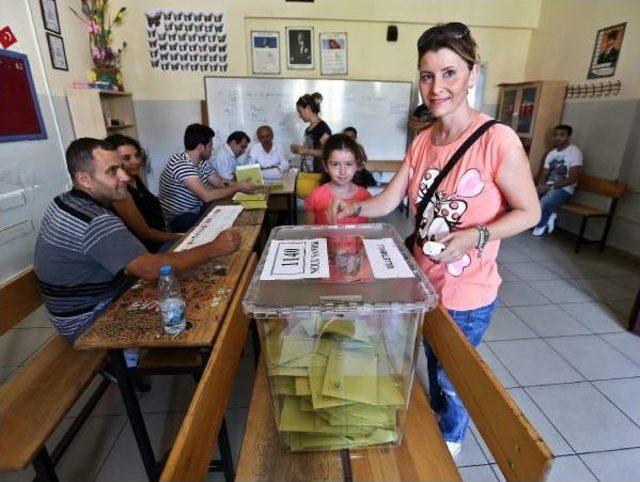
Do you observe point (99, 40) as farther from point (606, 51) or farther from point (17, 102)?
point (606, 51)

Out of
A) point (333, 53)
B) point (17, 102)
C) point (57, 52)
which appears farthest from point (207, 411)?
point (333, 53)

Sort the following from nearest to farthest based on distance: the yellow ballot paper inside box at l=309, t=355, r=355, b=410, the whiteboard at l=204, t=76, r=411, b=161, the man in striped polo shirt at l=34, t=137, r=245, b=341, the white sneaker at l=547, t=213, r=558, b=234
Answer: the yellow ballot paper inside box at l=309, t=355, r=355, b=410 < the man in striped polo shirt at l=34, t=137, r=245, b=341 < the white sneaker at l=547, t=213, r=558, b=234 < the whiteboard at l=204, t=76, r=411, b=161

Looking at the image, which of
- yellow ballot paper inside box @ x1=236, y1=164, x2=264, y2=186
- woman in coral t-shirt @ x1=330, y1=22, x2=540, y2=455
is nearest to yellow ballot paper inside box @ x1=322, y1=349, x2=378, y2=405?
woman in coral t-shirt @ x1=330, y1=22, x2=540, y2=455

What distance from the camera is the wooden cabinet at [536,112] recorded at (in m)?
4.18

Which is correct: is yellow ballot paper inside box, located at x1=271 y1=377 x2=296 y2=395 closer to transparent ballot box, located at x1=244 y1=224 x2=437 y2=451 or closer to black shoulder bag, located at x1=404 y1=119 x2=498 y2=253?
transparent ballot box, located at x1=244 y1=224 x2=437 y2=451

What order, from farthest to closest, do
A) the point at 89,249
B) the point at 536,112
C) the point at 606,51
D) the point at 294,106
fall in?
the point at 294,106, the point at 536,112, the point at 606,51, the point at 89,249

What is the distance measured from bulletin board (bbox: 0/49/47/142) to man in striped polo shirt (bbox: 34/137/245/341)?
5.82 feet

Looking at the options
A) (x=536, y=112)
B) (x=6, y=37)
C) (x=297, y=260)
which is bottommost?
(x=297, y=260)

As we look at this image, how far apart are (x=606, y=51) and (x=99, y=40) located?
17.6 feet

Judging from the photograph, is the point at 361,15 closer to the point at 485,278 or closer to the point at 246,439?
the point at 485,278

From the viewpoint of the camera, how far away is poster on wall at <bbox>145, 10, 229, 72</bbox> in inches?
176

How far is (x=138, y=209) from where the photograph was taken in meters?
2.27

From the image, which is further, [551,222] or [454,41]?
[551,222]

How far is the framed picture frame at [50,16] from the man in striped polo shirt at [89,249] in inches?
106
